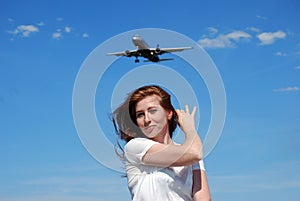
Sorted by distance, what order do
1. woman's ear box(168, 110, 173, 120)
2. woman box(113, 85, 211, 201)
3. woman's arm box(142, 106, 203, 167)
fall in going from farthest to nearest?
woman's ear box(168, 110, 173, 120), woman box(113, 85, 211, 201), woman's arm box(142, 106, 203, 167)

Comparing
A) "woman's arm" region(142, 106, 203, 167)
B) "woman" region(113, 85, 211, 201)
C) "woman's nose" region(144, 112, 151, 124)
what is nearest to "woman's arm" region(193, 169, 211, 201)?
"woman" region(113, 85, 211, 201)

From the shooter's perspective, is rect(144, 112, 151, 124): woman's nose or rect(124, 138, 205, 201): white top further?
rect(144, 112, 151, 124): woman's nose

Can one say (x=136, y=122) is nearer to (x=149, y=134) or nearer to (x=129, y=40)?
(x=149, y=134)

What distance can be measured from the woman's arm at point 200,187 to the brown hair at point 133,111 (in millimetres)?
519

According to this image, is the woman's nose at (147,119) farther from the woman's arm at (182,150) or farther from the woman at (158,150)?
the woman's arm at (182,150)

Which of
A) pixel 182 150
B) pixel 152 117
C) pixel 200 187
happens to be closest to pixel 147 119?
pixel 152 117

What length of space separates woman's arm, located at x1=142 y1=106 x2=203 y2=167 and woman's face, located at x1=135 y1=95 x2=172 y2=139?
0.53ft

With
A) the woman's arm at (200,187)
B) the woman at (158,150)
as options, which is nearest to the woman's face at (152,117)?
the woman at (158,150)

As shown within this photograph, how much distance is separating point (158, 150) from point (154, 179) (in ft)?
1.01

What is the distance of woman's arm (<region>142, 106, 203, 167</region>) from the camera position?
14.8ft

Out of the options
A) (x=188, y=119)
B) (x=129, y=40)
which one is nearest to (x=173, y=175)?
(x=188, y=119)

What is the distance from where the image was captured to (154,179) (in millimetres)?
4805

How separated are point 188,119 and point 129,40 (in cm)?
99

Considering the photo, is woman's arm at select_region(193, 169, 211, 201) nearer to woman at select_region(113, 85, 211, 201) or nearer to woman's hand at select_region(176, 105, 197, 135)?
woman at select_region(113, 85, 211, 201)
